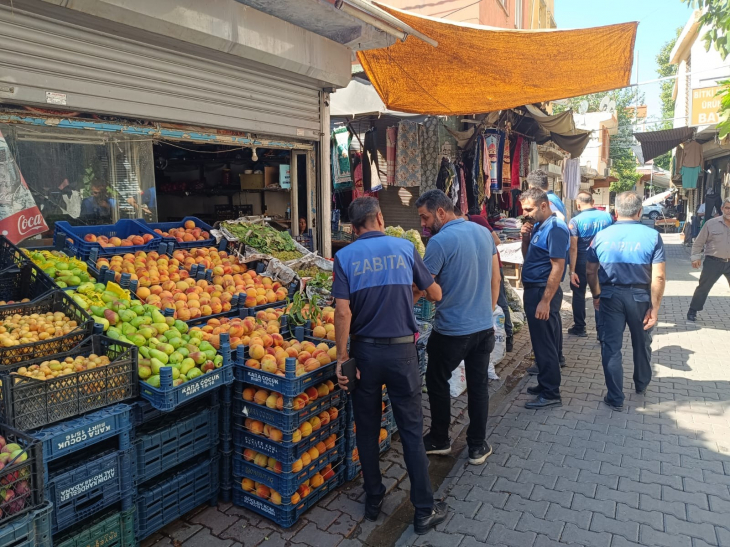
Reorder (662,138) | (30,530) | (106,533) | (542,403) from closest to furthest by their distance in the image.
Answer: (30,530) < (106,533) < (542,403) < (662,138)

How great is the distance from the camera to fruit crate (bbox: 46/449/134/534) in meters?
2.71

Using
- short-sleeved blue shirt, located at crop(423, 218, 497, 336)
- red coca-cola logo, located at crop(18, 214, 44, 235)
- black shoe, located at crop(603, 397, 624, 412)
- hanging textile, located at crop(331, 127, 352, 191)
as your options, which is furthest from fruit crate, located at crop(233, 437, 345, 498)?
hanging textile, located at crop(331, 127, 352, 191)

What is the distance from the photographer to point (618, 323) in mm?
5426

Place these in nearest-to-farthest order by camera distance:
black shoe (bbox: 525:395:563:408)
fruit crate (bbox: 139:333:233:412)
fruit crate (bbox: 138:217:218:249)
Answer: fruit crate (bbox: 139:333:233:412)
black shoe (bbox: 525:395:563:408)
fruit crate (bbox: 138:217:218:249)

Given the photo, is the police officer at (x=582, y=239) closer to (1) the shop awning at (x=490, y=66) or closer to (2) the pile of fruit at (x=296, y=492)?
(1) the shop awning at (x=490, y=66)

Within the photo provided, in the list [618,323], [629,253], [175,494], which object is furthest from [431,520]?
[629,253]

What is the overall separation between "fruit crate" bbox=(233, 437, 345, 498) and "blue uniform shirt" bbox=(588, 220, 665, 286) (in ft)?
11.3

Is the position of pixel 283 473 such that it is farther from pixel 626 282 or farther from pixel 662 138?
pixel 662 138

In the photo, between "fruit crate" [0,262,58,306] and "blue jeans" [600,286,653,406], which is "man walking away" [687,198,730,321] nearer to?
"blue jeans" [600,286,653,406]

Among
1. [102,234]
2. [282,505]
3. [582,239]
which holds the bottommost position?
[282,505]

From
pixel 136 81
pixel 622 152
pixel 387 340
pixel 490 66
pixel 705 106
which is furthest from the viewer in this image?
pixel 622 152

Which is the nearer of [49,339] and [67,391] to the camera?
[67,391]

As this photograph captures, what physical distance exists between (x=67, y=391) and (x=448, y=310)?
2.66m

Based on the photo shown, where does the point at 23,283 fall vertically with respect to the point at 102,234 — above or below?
below
